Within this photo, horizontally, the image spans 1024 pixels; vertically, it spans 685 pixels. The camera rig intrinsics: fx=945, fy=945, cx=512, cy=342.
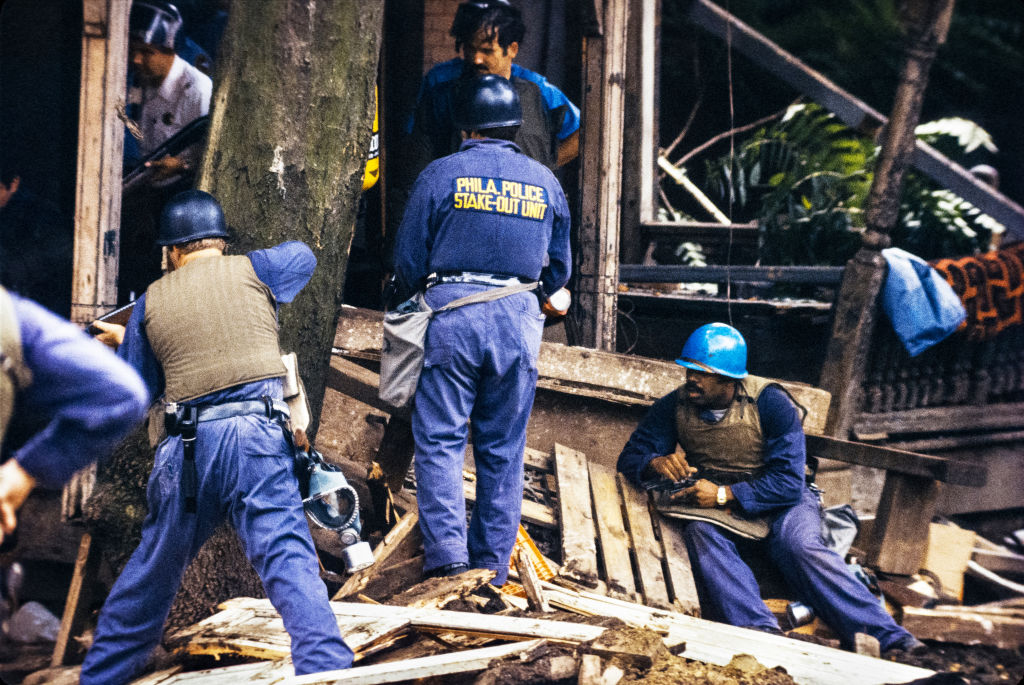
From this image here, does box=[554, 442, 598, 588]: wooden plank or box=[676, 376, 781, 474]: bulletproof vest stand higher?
box=[676, 376, 781, 474]: bulletproof vest

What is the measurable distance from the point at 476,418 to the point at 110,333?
1582 millimetres

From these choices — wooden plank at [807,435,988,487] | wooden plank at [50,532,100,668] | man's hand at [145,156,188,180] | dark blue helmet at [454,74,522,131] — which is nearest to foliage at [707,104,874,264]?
wooden plank at [807,435,988,487]

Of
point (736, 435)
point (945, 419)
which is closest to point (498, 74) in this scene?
point (736, 435)

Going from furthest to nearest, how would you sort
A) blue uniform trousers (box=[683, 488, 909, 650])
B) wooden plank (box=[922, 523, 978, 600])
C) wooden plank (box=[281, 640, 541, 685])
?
wooden plank (box=[922, 523, 978, 600])
blue uniform trousers (box=[683, 488, 909, 650])
wooden plank (box=[281, 640, 541, 685])

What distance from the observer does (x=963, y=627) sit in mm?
4988

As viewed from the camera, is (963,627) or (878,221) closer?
(963,627)

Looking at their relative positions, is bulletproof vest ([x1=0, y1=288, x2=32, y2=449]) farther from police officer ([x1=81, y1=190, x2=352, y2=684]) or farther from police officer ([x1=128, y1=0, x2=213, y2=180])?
police officer ([x1=128, y1=0, x2=213, y2=180])

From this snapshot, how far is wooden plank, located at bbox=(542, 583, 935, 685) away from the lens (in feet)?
12.2

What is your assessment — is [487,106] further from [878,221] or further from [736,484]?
[878,221]

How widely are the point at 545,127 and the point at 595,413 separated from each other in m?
1.75

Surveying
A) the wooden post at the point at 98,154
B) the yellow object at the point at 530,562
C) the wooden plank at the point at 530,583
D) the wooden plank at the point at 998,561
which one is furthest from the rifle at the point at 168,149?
the wooden plank at the point at 998,561

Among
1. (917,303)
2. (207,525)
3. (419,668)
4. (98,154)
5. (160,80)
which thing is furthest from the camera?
(917,303)

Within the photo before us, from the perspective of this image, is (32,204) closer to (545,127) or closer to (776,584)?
(545,127)

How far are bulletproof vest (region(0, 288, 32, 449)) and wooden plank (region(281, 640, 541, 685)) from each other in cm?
145
